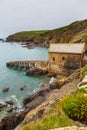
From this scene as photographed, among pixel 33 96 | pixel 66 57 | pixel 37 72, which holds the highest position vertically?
pixel 66 57

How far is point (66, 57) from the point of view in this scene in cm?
5619

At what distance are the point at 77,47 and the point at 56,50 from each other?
451cm

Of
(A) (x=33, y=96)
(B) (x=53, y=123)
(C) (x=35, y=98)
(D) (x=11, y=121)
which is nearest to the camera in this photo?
(B) (x=53, y=123)

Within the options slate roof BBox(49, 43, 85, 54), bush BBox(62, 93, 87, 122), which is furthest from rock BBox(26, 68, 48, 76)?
bush BBox(62, 93, 87, 122)

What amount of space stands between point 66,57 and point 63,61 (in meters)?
1.20

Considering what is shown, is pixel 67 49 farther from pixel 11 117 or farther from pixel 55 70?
pixel 11 117

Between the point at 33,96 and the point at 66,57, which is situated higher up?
the point at 66,57

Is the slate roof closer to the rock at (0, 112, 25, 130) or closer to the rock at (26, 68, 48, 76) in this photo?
the rock at (26, 68, 48, 76)

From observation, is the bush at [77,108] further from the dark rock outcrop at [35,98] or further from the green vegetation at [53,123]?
the dark rock outcrop at [35,98]

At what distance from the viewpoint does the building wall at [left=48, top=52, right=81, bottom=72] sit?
5606cm

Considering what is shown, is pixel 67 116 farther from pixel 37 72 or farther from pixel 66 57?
pixel 37 72

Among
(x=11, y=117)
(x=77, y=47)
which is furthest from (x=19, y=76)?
(x=11, y=117)

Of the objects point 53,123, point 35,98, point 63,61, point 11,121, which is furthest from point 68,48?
point 53,123

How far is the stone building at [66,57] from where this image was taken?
55812 mm
